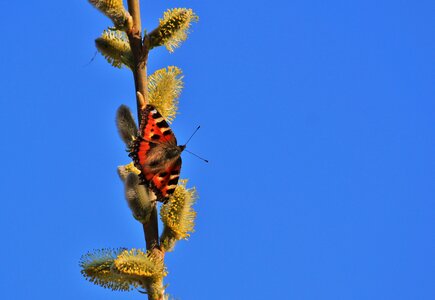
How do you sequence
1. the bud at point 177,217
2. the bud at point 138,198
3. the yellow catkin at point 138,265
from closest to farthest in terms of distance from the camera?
the yellow catkin at point 138,265 → the bud at point 138,198 → the bud at point 177,217

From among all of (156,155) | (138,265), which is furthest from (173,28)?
(138,265)

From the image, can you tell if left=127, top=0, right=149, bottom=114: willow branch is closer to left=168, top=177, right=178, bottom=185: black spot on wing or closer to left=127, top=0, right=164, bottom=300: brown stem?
left=127, top=0, right=164, bottom=300: brown stem

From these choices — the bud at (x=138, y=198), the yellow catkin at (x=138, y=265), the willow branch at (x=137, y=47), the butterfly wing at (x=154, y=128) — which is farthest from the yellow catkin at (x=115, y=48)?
the yellow catkin at (x=138, y=265)

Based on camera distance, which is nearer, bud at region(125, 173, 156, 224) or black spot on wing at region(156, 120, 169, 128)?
bud at region(125, 173, 156, 224)

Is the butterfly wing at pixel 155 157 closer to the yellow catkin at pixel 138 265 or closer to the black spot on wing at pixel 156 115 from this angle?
the black spot on wing at pixel 156 115

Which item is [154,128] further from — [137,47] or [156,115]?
[137,47]

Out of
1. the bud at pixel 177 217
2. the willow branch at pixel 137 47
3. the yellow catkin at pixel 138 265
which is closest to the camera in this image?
the yellow catkin at pixel 138 265

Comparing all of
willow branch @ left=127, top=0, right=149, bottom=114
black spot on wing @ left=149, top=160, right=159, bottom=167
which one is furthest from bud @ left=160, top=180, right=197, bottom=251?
willow branch @ left=127, top=0, right=149, bottom=114

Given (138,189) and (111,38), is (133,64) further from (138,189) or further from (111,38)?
(138,189)
